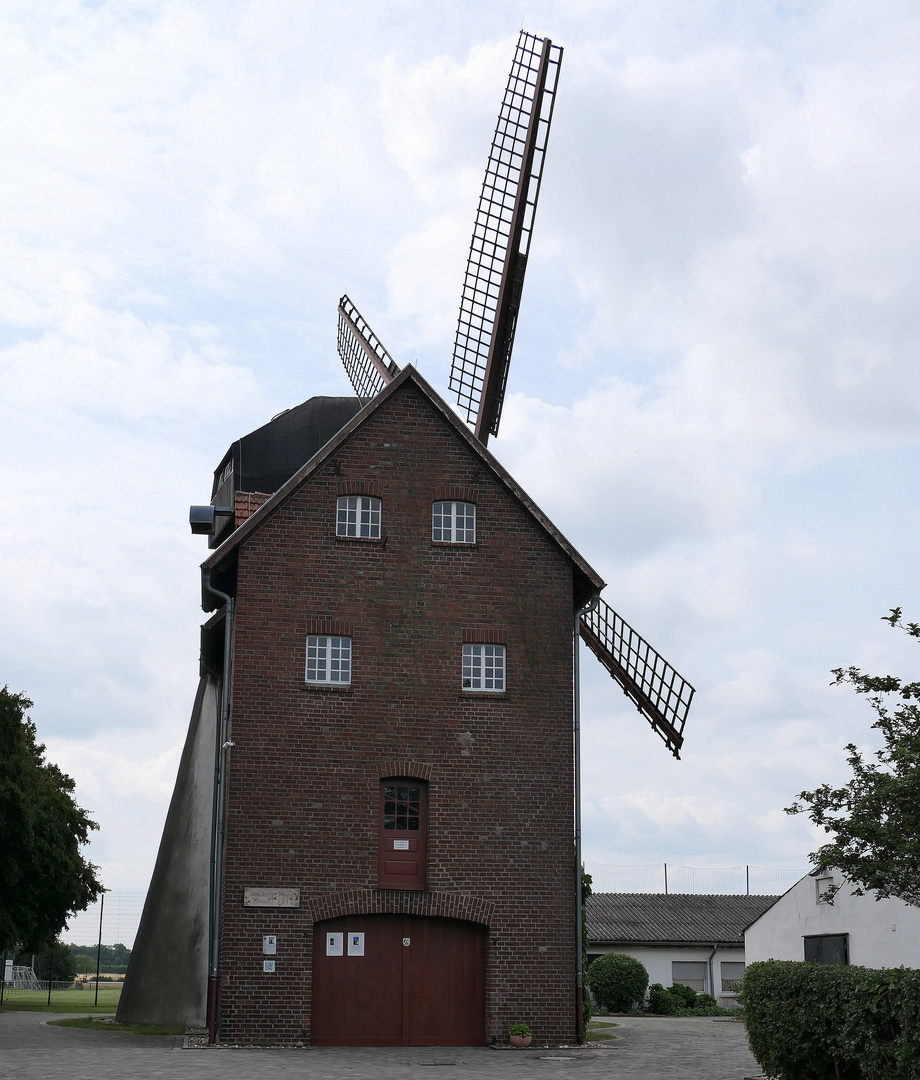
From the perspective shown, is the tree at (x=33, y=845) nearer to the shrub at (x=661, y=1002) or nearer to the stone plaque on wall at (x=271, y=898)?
the stone plaque on wall at (x=271, y=898)

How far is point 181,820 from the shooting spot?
96.6 ft

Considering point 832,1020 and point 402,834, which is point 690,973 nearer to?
point 402,834

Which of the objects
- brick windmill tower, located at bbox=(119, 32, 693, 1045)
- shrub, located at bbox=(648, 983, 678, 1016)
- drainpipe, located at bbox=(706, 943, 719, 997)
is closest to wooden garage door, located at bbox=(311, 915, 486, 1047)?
brick windmill tower, located at bbox=(119, 32, 693, 1045)

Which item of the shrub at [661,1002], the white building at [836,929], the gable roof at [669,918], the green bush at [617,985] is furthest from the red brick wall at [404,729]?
the gable roof at [669,918]

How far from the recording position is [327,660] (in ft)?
82.3

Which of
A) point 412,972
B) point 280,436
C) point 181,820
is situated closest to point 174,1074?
point 412,972

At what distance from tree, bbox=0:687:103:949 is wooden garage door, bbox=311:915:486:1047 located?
14.7 meters

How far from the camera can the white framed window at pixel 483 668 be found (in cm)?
2556

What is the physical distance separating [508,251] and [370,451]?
33.1 feet

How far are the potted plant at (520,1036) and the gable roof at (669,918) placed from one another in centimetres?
2795

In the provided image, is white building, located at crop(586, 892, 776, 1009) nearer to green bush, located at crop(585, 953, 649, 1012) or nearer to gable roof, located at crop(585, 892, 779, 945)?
gable roof, located at crop(585, 892, 779, 945)

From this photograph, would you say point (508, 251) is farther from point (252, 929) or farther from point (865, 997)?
point (865, 997)

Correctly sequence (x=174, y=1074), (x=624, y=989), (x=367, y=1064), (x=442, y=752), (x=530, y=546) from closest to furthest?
(x=174, y=1074) < (x=367, y=1064) < (x=442, y=752) < (x=530, y=546) < (x=624, y=989)

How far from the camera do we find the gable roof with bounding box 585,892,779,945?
51969 millimetres
